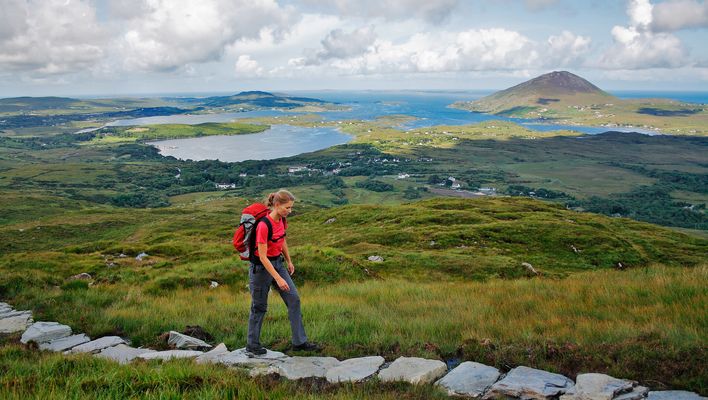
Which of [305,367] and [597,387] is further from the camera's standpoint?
[305,367]

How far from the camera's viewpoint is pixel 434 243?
38.7m

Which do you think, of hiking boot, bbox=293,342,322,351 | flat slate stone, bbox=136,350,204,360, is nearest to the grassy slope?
hiking boot, bbox=293,342,322,351

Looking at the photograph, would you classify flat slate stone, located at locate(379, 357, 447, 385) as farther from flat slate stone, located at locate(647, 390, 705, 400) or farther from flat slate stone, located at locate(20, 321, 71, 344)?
flat slate stone, located at locate(20, 321, 71, 344)

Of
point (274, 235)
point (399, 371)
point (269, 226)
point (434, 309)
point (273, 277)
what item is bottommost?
point (434, 309)

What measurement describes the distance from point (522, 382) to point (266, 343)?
223 inches

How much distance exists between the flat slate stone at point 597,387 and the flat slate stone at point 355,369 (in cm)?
312

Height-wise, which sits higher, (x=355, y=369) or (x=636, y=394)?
(x=636, y=394)

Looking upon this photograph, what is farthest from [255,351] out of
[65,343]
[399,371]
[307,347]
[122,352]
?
[65,343]

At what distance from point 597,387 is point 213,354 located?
22.7 feet

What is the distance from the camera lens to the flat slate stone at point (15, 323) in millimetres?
11297

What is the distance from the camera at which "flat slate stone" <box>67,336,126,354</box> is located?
9.79 metres

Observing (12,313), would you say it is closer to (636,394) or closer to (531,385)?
(531,385)

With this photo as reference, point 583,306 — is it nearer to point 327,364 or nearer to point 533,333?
point 533,333

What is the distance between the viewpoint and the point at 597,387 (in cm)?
675
